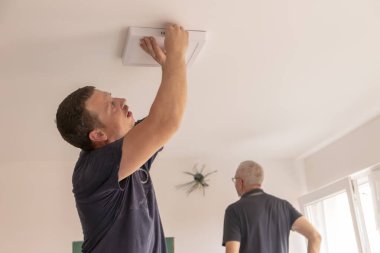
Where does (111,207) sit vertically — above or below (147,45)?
below

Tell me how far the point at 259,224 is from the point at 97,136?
3.87ft

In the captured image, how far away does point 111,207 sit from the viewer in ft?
3.80

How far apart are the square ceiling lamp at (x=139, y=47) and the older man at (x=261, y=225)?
82cm

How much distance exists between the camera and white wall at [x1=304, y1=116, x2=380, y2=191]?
278 cm

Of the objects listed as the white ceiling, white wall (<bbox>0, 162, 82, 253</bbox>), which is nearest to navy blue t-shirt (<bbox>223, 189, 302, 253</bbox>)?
the white ceiling

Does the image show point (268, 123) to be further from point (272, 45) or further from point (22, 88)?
point (22, 88)

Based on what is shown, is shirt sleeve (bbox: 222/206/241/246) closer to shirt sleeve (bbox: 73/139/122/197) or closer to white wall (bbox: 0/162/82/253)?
shirt sleeve (bbox: 73/139/122/197)

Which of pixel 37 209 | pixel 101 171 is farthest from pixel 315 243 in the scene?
pixel 37 209

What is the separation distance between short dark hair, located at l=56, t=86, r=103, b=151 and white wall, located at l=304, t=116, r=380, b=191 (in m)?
2.11

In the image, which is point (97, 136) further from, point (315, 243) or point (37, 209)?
point (37, 209)

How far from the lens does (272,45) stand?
1.75 meters

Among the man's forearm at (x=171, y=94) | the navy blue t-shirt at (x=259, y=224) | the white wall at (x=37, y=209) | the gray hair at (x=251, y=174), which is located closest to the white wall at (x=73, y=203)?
the white wall at (x=37, y=209)

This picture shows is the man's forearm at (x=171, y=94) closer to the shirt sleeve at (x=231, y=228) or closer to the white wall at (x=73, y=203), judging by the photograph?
the shirt sleeve at (x=231, y=228)

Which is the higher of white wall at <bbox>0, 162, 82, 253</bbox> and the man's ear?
white wall at <bbox>0, 162, 82, 253</bbox>
